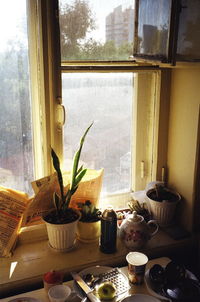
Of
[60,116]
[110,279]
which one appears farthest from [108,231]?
[60,116]

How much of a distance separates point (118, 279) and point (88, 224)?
0.32 meters

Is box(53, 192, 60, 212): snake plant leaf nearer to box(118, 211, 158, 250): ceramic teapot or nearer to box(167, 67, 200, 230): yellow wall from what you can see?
box(118, 211, 158, 250): ceramic teapot

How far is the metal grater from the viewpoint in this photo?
1463 mm

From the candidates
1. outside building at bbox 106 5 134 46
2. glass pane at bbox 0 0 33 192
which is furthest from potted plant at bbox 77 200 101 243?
outside building at bbox 106 5 134 46

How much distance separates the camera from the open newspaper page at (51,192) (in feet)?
5.63

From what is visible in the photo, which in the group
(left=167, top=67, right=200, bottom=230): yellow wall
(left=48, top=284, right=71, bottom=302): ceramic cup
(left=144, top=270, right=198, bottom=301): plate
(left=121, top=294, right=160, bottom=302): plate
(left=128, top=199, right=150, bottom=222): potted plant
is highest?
(left=167, top=67, right=200, bottom=230): yellow wall

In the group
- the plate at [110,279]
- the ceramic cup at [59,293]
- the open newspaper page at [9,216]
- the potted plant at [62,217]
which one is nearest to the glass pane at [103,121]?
the potted plant at [62,217]

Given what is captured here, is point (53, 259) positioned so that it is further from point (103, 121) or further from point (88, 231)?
point (103, 121)

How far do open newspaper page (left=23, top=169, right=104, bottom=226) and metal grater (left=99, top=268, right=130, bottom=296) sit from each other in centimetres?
42

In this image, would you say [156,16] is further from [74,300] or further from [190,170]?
[74,300]

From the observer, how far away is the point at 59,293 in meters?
1.38

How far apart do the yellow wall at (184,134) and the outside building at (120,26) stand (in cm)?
32

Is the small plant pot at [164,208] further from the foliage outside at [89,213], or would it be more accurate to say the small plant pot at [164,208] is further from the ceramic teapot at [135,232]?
the foliage outside at [89,213]

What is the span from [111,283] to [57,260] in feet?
0.99
